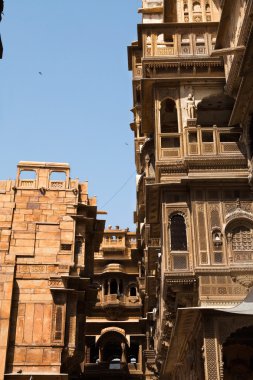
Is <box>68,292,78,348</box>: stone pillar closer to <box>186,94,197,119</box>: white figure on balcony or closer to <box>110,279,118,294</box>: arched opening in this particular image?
<box>186,94,197,119</box>: white figure on balcony

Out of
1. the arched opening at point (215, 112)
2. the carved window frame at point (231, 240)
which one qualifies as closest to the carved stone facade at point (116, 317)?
the arched opening at point (215, 112)

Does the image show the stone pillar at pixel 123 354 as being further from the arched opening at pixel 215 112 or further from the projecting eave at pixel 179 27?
the projecting eave at pixel 179 27

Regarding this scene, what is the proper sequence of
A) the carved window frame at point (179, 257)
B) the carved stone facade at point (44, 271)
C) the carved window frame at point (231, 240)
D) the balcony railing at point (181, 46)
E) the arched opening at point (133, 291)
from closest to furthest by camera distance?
the carved window frame at point (231, 240)
the carved window frame at point (179, 257)
the balcony railing at point (181, 46)
the carved stone facade at point (44, 271)
the arched opening at point (133, 291)

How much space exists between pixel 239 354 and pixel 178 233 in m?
4.18

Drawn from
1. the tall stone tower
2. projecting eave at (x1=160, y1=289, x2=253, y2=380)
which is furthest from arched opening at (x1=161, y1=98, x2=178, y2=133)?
projecting eave at (x1=160, y1=289, x2=253, y2=380)

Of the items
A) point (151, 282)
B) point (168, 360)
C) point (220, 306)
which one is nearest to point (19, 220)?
point (151, 282)

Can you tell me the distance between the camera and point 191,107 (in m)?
19.4

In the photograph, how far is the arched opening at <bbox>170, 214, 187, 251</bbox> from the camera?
1750cm

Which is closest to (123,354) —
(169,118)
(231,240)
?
(169,118)

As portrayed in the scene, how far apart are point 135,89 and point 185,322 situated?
12.6 metres

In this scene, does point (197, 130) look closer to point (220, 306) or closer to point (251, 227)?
point (251, 227)

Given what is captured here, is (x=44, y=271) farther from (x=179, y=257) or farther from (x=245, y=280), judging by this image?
(x=245, y=280)

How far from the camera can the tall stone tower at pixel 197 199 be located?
1622 cm

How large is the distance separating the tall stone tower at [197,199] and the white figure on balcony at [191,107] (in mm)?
36
